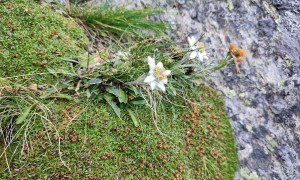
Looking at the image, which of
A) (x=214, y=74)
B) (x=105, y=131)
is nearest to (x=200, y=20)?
(x=214, y=74)

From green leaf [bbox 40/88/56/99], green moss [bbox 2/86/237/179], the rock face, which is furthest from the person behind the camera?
the rock face

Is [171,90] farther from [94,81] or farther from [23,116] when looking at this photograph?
[23,116]

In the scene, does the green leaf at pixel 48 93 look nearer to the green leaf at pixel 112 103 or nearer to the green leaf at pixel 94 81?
the green leaf at pixel 94 81

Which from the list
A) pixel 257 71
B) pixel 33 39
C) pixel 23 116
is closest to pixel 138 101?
pixel 23 116

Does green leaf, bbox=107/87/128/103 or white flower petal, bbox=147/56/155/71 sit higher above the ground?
white flower petal, bbox=147/56/155/71

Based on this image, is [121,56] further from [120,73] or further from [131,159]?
[131,159]

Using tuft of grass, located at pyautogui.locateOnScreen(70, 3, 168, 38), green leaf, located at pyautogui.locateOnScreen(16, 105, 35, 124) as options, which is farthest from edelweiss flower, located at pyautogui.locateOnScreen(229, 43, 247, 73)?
green leaf, located at pyautogui.locateOnScreen(16, 105, 35, 124)

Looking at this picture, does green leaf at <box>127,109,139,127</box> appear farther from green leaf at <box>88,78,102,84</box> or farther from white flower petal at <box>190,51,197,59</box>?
white flower petal at <box>190,51,197,59</box>
